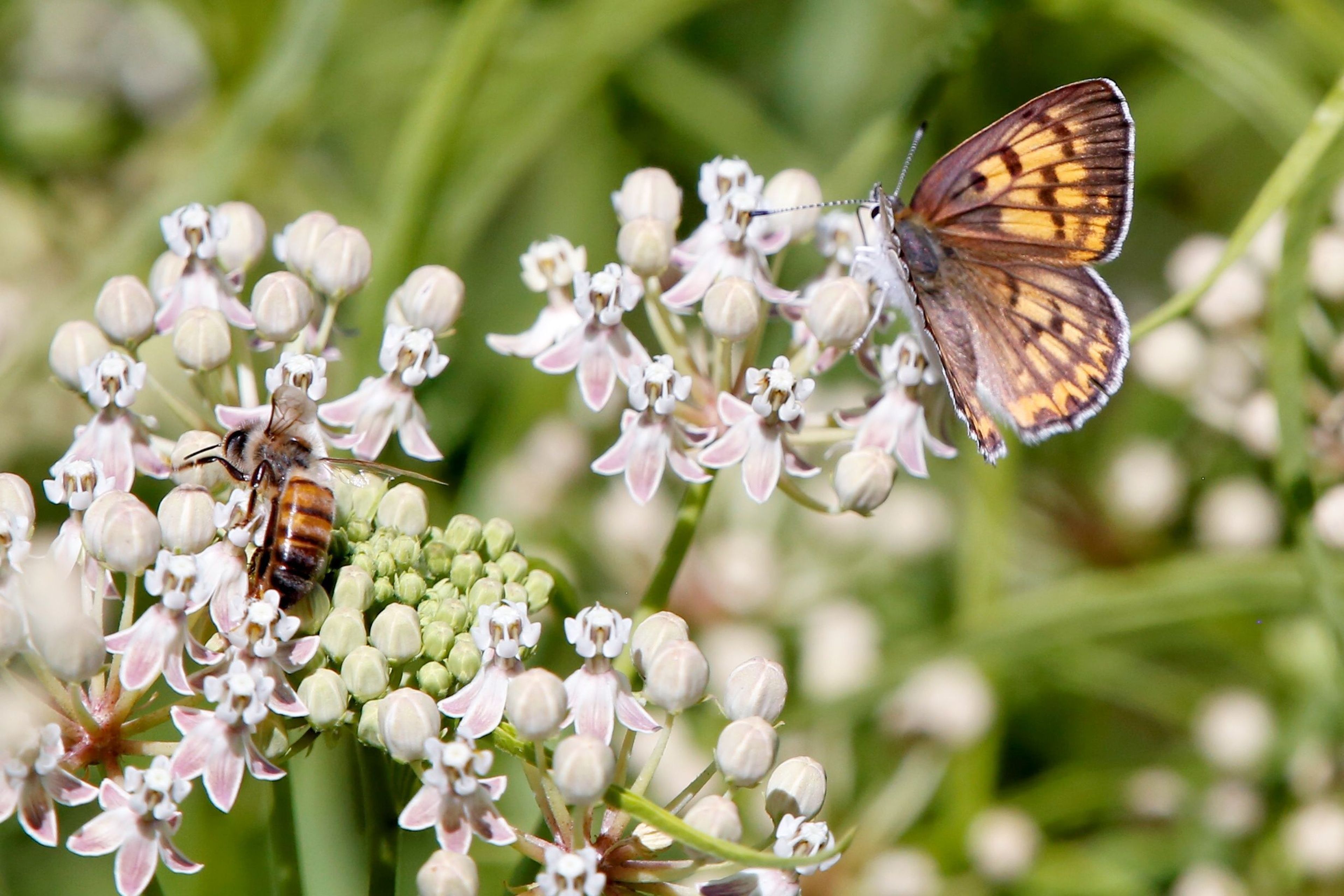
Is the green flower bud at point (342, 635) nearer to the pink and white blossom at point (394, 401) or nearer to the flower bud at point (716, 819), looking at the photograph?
the pink and white blossom at point (394, 401)

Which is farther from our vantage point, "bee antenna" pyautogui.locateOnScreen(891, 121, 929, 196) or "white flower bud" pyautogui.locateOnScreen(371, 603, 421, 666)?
"bee antenna" pyautogui.locateOnScreen(891, 121, 929, 196)

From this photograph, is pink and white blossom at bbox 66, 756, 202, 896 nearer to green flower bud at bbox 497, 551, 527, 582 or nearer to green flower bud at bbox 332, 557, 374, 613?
green flower bud at bbox 332, 557, 374, 613

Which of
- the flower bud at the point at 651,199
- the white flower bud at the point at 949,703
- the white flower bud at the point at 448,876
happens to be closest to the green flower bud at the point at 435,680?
the white flower bud at the point at 448,876

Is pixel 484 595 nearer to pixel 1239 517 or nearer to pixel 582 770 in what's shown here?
Answer: pixel 582 770

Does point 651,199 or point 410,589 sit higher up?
point 651,199

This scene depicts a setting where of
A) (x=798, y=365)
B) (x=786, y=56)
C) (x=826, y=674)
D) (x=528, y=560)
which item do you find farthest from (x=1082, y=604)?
(x=786, y=56)

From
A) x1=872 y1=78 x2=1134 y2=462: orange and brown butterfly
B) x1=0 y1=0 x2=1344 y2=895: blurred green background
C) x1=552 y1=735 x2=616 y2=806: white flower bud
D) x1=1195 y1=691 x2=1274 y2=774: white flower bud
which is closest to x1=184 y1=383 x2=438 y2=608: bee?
x1=552 y1=735 x2=616 y2=806: white flower bud

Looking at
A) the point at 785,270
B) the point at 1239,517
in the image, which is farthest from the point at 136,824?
the point at 785,270
